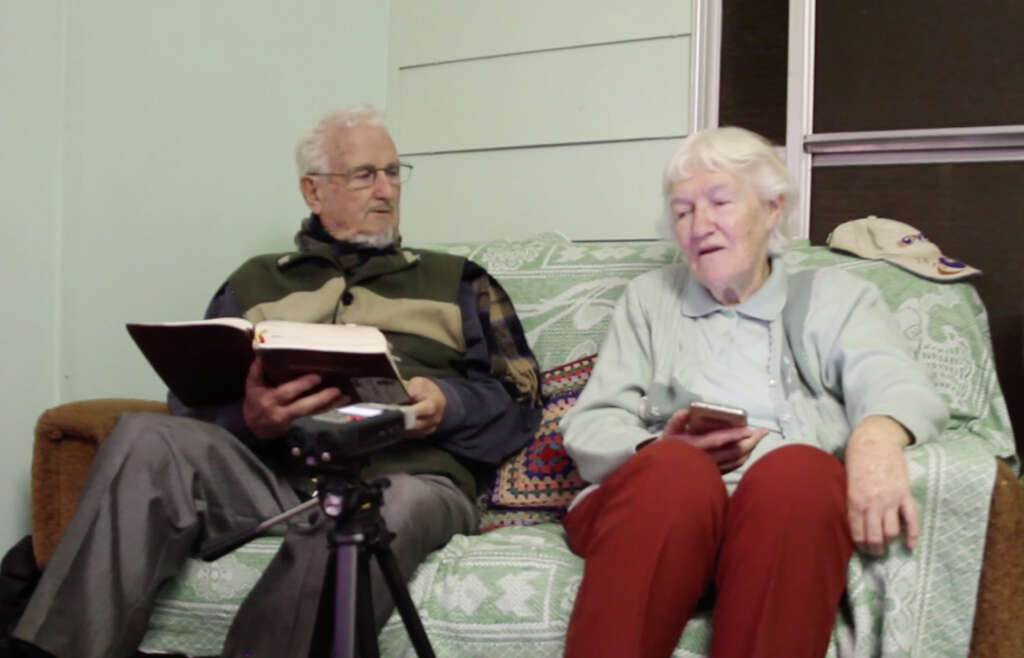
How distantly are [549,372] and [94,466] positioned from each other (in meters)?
0.91

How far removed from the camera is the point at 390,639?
152cm

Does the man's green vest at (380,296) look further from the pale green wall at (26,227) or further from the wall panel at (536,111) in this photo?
the wall panel at (536,111)

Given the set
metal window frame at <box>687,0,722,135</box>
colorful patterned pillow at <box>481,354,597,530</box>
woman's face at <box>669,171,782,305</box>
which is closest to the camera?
woman's face at <box>669,171,782,305</box>

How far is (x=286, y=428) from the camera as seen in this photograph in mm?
1683

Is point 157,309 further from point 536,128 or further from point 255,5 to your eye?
point 536,128

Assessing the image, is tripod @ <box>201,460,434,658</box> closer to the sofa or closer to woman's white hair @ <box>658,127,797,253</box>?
the sofa

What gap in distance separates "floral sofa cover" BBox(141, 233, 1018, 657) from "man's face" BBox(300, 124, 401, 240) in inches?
10.7

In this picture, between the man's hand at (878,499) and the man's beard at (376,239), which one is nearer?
the man's hand at (878,499)

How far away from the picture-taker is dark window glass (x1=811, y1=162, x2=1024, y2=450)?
2441 millimetres

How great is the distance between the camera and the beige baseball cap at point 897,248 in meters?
1.96

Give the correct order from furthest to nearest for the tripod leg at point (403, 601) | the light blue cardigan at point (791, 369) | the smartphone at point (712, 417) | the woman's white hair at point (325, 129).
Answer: the woman's white hair at point (325, 129) < the light blue cardigan at point (791, 369) < the smartphone at point (712, 417) < the tripod leg at point (403, 601)

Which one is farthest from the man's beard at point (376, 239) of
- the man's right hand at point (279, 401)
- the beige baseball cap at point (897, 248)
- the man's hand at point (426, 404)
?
the beige baseball cap at point (897, 248)

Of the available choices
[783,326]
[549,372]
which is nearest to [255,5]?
[549,372]

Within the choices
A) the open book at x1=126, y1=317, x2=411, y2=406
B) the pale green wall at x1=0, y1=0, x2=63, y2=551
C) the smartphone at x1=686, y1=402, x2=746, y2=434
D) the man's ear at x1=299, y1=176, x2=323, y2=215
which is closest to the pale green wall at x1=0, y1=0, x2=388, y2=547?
the pale green wall at x1=0, y1=0, x2=63, y2=551
